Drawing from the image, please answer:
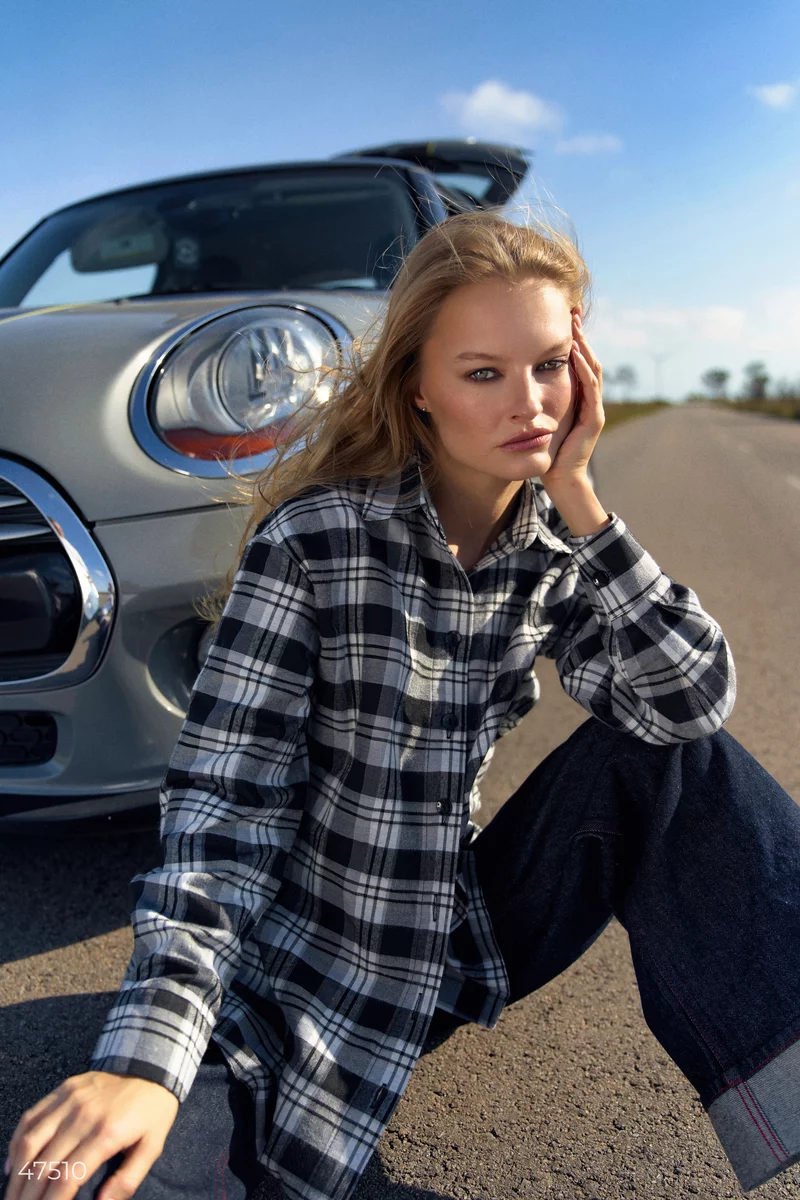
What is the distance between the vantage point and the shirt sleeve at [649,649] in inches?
53.5

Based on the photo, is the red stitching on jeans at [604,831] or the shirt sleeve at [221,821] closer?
the shirt sleeve at [221,821]

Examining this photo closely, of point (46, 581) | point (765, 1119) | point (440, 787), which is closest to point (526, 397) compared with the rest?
point (440, 787)

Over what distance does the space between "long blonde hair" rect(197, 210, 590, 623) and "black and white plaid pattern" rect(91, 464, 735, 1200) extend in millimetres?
76

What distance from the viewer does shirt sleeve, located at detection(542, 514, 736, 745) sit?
53.5 inches

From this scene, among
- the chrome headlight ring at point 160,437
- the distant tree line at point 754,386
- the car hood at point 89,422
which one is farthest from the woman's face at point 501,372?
the distant tree line at point 754,386

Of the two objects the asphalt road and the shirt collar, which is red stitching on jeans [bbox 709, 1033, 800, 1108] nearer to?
the asphalt road

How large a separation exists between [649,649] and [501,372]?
455mm

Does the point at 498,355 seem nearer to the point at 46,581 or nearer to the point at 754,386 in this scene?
the point at 46,581

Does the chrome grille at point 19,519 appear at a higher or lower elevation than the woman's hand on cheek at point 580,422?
lower

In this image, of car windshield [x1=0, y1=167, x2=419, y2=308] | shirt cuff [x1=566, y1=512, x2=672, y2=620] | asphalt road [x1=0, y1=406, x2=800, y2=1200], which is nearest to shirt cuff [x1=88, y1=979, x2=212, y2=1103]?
asphalt road [x1=0, y1=406, x2=800, y2=1200]

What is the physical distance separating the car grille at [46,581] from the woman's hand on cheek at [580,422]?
2.61 feet

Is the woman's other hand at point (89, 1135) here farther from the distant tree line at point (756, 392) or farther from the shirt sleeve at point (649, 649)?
the distant tree line at point (756, 392)

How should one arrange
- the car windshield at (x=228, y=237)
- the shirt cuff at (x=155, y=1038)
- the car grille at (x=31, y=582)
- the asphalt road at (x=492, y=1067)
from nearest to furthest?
the shirt cuff at (x=155, y=1038) < the asphalt road at (x=492, y=1067) < the car grille at (x=31, y=582) < the car windshield at (x=228, y=237)

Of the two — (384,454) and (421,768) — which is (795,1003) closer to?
(421,768)
